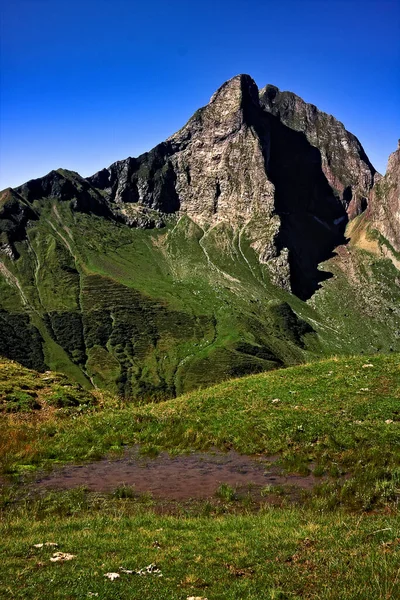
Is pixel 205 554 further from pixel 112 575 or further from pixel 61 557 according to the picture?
pixel 61 557

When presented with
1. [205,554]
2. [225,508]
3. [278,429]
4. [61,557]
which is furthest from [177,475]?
[61,557]

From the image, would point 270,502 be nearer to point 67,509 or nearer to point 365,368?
point 67,509

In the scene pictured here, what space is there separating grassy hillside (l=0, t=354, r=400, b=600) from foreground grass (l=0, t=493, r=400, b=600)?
0.13ft

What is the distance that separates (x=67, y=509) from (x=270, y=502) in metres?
7.74

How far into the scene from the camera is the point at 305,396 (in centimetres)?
3038

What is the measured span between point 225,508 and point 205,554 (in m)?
4.36

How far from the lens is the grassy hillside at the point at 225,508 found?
1053cm

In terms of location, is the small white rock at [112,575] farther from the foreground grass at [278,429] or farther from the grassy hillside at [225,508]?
the foreground grass at [278,429]

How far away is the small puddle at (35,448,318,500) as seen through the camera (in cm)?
1869

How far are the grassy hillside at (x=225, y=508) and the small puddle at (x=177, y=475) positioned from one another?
0.83 m

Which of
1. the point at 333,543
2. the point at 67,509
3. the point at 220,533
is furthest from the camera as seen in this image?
the point at 67,509

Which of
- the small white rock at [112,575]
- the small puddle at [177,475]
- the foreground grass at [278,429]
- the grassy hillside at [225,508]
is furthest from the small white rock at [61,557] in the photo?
the foreground grass at [278,429]

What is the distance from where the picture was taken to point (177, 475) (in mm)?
20203

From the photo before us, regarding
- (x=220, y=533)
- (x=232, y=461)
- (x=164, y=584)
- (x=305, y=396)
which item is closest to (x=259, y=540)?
(x=220, y=533)
